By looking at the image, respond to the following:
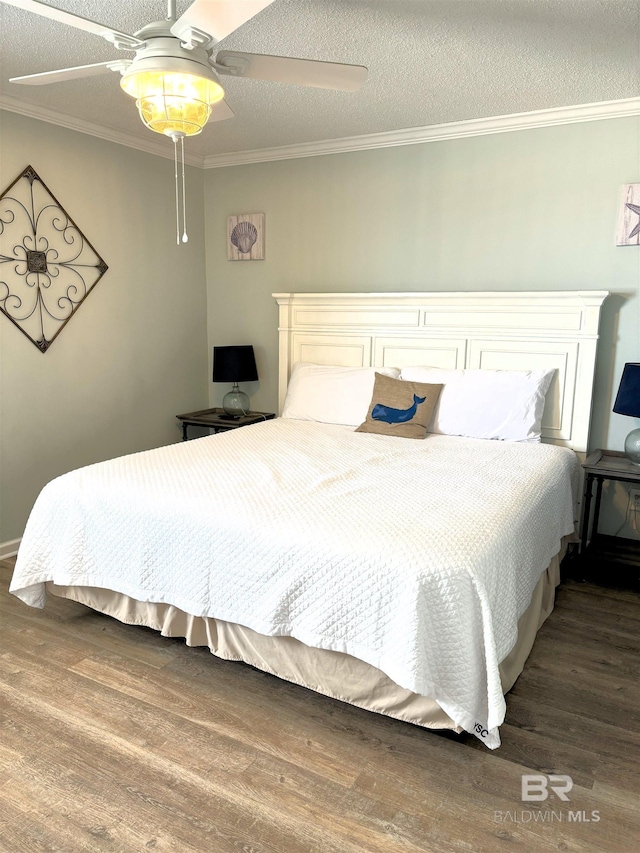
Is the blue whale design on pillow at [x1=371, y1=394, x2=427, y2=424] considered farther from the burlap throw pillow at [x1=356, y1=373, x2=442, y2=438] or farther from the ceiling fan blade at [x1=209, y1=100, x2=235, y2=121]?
the ceiling fan blade at [x1=209, y1=100, x2=235, y2=121]

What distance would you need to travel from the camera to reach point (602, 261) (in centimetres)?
A: 345

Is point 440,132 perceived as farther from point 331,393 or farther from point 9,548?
point 9,548

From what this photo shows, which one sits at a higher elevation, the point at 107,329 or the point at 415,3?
the point at 415,3

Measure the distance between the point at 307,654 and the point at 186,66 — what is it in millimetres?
1983

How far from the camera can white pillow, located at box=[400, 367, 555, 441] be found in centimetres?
340

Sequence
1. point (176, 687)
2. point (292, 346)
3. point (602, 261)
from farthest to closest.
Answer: point (292, 346) → point (602, 261) → point (176, 687)

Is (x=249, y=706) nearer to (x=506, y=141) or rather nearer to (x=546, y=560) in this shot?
(x=546, y=560)

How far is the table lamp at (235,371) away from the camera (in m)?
4.35

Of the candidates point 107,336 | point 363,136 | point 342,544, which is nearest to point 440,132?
point 363,136

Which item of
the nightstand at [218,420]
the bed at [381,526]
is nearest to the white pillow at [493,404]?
the bed at [381,526]

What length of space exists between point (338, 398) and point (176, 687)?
2.11m

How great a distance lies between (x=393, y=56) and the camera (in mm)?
2705

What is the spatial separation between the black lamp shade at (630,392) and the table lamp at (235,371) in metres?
2.44

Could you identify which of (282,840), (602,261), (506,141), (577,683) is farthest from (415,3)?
(282,840)
